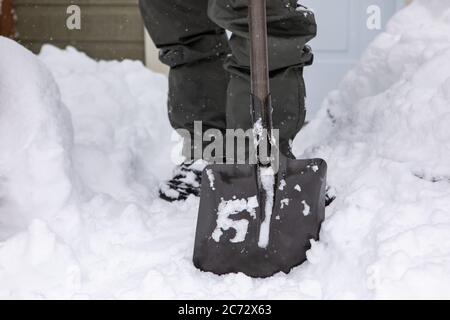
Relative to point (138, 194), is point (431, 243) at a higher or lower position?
higher

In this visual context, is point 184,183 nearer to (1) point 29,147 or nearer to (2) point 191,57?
(2) point 191,57

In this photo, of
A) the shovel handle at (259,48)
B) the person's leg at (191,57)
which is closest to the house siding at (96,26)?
the person's leg at (191,57)

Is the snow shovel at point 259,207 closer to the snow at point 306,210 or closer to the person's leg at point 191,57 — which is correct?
the snow at point 306,210

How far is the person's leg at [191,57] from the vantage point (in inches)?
86.6

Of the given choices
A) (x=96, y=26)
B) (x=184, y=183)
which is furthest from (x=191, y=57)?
(x=96, y=26)

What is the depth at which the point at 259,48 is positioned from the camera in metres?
1.58

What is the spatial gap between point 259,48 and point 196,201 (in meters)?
0.64

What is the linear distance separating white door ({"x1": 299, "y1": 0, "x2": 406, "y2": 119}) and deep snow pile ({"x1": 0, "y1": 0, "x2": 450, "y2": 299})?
2.72 feet

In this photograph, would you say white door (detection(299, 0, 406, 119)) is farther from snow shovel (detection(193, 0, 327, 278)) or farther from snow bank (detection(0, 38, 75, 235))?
snow shovel (detection(193, 0, 327, 278))

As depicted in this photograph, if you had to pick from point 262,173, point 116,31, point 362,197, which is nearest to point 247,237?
point 262,173

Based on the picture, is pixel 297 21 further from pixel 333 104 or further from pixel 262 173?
pixel 333 104

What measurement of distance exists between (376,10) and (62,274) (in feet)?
8.05

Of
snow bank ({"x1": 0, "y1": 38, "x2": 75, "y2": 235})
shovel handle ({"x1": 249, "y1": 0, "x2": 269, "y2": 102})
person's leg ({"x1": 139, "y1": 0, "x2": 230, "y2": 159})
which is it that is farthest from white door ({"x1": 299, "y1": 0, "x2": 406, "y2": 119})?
shovel handle ({"x1": 249, "y1": 0, "x2": 269, "y2": 102})

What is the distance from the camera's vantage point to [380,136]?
204 cm
